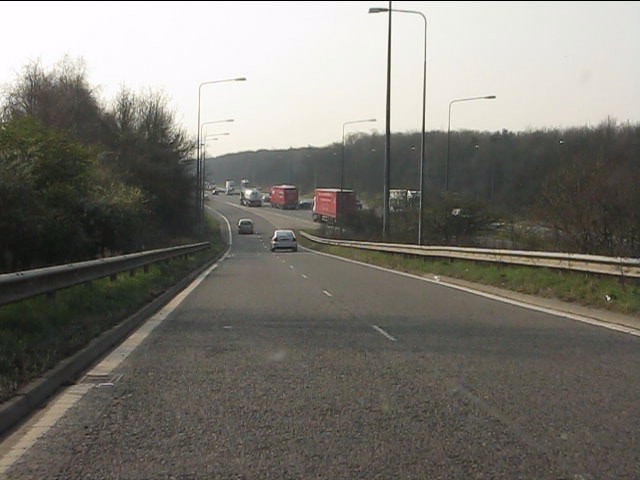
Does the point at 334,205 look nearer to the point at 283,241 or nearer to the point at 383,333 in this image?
the point at 283,241

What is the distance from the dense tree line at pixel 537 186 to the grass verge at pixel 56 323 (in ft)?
38.2

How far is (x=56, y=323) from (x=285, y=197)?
12220 centimetres

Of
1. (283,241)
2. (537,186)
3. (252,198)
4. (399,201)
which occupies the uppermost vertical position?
(537,186)

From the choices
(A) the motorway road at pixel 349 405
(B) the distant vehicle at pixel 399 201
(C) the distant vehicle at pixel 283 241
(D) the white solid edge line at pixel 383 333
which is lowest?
(C) the distant vehicle at pixel 283 241

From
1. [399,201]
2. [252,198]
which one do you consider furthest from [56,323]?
[252,198]

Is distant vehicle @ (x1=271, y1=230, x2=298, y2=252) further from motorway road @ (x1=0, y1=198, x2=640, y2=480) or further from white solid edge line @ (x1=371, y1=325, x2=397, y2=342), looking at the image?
white solid edge line @ (x1=371, y1=325, x2=397, y2=342)

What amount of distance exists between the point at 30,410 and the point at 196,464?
8.25ft

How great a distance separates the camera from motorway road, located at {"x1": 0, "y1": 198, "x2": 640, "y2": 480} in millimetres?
6477

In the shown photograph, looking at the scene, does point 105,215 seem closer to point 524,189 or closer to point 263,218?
point 524,189

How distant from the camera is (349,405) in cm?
848

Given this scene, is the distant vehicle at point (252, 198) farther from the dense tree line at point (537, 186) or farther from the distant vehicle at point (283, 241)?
the distant vehicle at point (283, 241)

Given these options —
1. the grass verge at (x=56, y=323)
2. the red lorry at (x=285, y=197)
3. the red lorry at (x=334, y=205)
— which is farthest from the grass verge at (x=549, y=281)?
the red lorry at (x=285, y=197)

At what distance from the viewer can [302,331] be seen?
14094mm

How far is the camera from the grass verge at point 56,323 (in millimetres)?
9445
